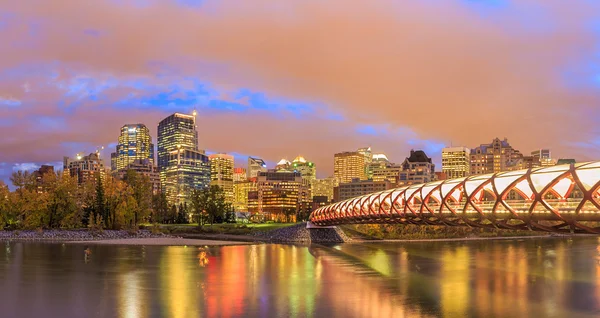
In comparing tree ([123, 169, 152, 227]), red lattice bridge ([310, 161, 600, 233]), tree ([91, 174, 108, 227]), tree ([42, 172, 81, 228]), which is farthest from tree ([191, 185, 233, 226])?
red lattice bridge ([310, 161, 600, 233])

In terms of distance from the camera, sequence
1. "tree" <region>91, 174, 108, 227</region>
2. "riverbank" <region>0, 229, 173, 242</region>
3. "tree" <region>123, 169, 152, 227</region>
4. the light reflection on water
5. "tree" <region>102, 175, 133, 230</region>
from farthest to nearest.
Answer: "tree" <region>123, 169, 152, 227</region> < "tree" <region>91, 174, 108, 227</region> < "tree" <region>102, 175, 133, 230</region> < "riverbank" <region>0, 229, 173, 242</region> < the light reflection on water

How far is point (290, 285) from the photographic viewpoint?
46.1 metres

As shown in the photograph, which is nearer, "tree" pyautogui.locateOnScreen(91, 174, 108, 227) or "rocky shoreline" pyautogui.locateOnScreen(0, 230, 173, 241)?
"rocky shoreline" pyautogui.locateOnScreen(0, 230, 173, 241)

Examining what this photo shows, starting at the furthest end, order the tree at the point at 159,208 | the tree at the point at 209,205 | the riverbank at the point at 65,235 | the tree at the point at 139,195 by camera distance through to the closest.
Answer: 1. the tree at the point at 159,208
2. the tree at the point at 209,205
3. the tree at the point at 139,195
4. the riverbank at the point at 65,235

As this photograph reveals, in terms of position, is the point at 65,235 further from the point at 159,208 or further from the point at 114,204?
the point at 159,208

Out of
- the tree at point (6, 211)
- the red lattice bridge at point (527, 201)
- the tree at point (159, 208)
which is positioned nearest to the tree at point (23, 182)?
the tree at point (6, 211)

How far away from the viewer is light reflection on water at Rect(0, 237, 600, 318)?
3512cm

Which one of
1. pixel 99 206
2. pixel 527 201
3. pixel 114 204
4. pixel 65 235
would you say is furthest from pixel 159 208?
pixel 527 201

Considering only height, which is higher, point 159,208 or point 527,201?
point 527,201

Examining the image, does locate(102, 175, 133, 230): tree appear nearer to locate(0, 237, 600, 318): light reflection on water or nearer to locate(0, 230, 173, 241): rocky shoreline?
locate(0, 230, 173, 241): rocky shoreline

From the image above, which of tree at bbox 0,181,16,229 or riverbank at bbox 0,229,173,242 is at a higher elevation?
tree at bbox 0,181,16,229

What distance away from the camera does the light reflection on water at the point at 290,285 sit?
35.1 metres

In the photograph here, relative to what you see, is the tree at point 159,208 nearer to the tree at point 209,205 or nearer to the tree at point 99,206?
the tree at point 209,205

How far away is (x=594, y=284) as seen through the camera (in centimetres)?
4791
